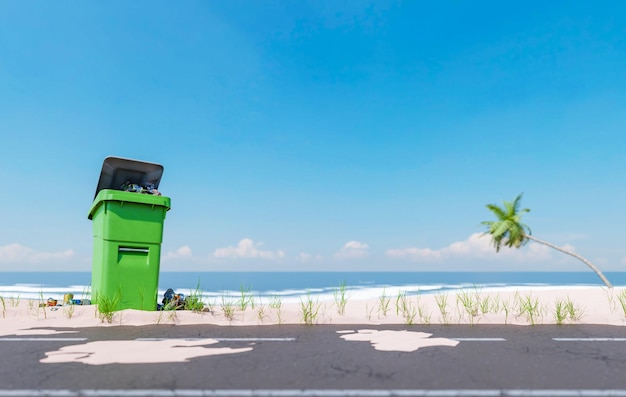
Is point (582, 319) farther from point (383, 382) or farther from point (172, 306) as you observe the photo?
point (172, 306)

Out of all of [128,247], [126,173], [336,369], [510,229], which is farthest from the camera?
[510,229]

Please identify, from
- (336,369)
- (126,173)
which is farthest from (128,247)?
(336,369)

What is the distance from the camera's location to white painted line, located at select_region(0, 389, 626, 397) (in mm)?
2775

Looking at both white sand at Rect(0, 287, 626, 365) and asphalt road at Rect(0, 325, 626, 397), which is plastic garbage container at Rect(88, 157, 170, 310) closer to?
white sand at Rect(0, 287, 626, 365)

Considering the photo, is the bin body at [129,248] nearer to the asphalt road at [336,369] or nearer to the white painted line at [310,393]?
the asphalt road at [336,369]

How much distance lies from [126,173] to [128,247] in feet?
4.97

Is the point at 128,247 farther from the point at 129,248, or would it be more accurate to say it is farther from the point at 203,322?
the point at 203,322

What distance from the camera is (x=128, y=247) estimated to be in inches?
264

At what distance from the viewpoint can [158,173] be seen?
25.0 ft

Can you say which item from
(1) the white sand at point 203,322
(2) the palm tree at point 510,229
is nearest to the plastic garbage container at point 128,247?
(1) the white sand at point 203,322

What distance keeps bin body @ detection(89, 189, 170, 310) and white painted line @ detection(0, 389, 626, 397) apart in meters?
3.72

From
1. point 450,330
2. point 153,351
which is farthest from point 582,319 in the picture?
point 153,351

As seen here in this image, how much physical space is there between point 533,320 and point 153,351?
538 cm

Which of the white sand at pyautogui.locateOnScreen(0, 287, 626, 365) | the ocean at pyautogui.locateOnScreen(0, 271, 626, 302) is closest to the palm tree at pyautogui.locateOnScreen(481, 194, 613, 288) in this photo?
the ocean at pyautogui.locateOnScreen(0, 271, 626, 302)
